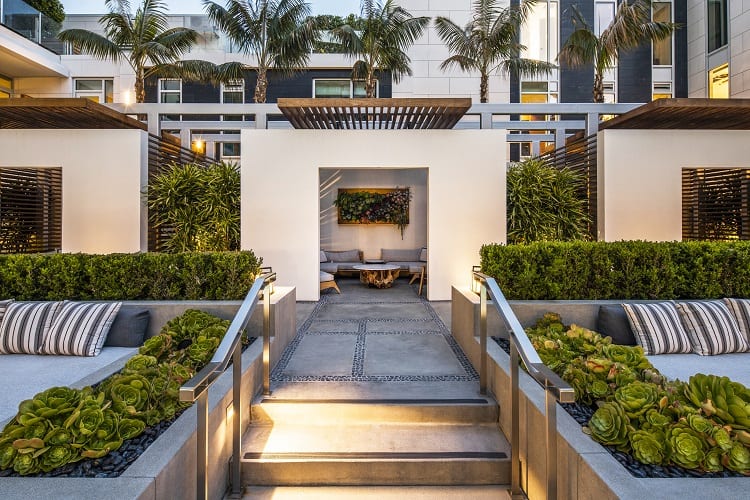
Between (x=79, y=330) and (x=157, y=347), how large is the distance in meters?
1.00

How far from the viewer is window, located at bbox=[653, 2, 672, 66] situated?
13.0m

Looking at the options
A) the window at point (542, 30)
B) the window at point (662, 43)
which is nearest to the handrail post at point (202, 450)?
the window at point (542, 30)

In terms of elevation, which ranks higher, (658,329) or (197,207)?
(197,207)

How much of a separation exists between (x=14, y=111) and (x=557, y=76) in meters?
13.6

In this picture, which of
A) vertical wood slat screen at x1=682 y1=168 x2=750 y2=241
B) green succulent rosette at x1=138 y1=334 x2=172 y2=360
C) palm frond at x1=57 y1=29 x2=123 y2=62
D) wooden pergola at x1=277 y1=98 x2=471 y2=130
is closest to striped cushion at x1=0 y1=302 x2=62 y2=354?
green succulent rosette at x1=138 y1=334 x2=172 y2=360

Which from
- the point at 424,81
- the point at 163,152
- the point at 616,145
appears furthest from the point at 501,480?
the point at 424,81

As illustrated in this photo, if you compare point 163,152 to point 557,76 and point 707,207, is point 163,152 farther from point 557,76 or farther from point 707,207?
point 557,76

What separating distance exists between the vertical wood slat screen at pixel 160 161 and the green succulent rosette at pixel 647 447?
7.39 metres

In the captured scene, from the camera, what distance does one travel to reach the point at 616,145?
6645 millimetres

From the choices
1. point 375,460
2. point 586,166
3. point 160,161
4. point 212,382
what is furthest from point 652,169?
point 160,161

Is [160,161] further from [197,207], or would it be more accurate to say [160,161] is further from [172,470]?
[172,470]

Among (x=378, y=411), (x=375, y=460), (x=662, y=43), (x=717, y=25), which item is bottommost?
(x=375, y=460)

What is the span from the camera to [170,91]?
1366cm

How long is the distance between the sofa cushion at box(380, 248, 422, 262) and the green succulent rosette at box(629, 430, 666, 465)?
8.24 m
